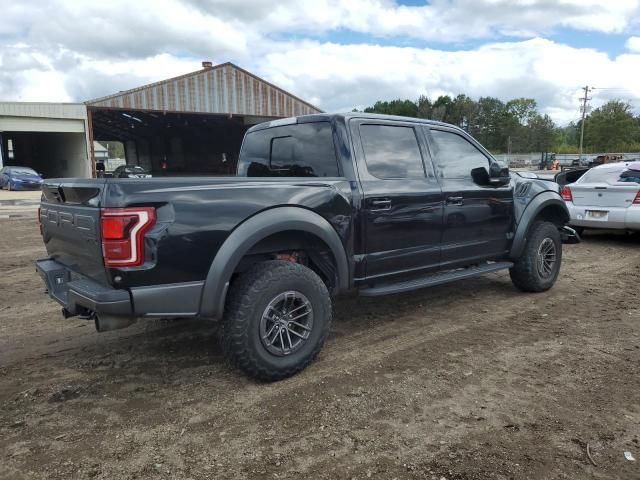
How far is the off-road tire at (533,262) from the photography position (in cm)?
538

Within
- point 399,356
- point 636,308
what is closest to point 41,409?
point 399,356

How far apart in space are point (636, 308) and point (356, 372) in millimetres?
3332

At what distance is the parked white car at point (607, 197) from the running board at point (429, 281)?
13.8ft

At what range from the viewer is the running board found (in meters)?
4.00

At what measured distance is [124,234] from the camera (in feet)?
9.25

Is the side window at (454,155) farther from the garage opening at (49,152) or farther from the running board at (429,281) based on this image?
the garage opening at (49,152)

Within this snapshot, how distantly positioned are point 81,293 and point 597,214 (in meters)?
8.29

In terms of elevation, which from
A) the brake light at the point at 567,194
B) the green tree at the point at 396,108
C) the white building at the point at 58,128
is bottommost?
the brake light at the point at 567,194

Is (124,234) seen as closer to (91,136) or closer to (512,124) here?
(91,136)

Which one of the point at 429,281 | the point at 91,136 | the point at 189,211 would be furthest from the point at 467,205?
the point at 91,136

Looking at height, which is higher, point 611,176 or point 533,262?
point 611,176

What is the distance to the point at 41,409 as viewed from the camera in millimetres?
3088

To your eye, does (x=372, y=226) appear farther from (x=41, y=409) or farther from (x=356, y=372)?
(x=41, y=409)

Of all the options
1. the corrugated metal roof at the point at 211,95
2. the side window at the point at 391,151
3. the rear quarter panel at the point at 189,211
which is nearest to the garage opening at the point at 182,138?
the corrugated metal roof at the point at 211,95
